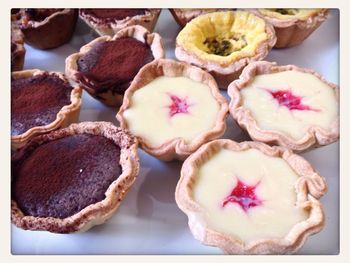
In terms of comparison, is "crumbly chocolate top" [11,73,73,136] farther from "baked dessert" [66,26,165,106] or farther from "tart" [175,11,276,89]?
"tart" [175,11,276,89]

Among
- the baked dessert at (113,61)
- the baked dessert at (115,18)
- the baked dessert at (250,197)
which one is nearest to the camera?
the baked dessert at (250,197)

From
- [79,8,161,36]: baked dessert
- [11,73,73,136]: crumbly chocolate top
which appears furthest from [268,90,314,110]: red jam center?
[11,73,73,136]: crumbly chocolate top

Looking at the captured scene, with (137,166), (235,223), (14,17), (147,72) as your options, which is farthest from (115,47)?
(235,223)

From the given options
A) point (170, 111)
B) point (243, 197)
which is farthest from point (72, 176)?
point (243, 197)

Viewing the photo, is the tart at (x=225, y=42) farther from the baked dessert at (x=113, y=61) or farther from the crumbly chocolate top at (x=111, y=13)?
the crumbly chocolate top at (x=111, y=13)

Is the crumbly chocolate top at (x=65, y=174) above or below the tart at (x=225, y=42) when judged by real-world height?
below

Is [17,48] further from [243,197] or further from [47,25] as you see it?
[243,197]

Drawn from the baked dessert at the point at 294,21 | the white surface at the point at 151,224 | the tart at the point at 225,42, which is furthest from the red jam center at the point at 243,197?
the baked dessert at the point at 294,21
